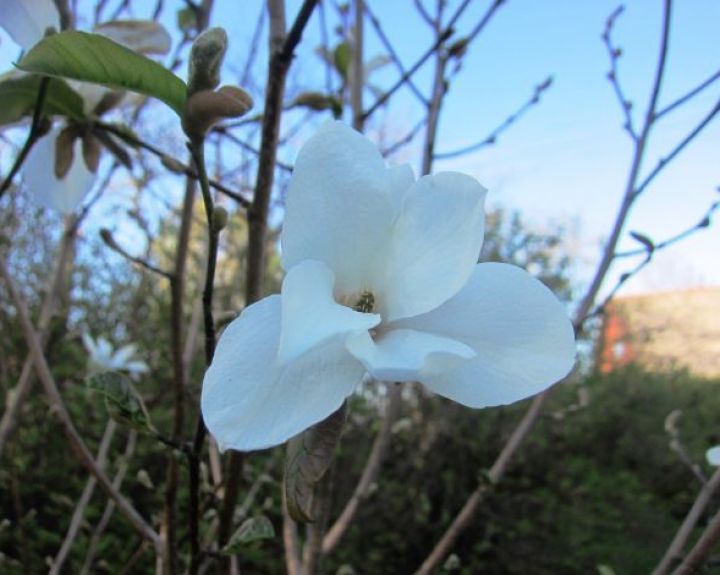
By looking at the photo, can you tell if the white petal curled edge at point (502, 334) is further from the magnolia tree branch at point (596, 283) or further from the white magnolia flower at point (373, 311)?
the magnolia tree branch at point (596, 283)

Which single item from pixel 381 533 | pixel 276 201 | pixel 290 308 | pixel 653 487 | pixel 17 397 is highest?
pixel 276 201

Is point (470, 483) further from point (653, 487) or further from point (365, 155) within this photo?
point (365, 155)

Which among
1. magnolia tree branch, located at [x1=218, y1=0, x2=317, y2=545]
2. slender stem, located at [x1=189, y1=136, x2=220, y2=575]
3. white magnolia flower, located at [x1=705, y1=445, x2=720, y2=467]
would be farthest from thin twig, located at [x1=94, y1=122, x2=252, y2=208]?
white magnolia flower, located at [x1=705, y1=445, x2=720, y2=467]

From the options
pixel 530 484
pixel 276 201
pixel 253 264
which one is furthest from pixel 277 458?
pixel 253 264

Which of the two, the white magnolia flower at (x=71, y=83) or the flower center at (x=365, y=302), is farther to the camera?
the white magnolia flower at (x=71, y=83)

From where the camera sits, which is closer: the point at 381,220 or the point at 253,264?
the point at 381,220

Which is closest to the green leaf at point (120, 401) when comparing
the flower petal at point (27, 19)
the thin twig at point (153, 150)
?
the thin twig at point (153, 150)
